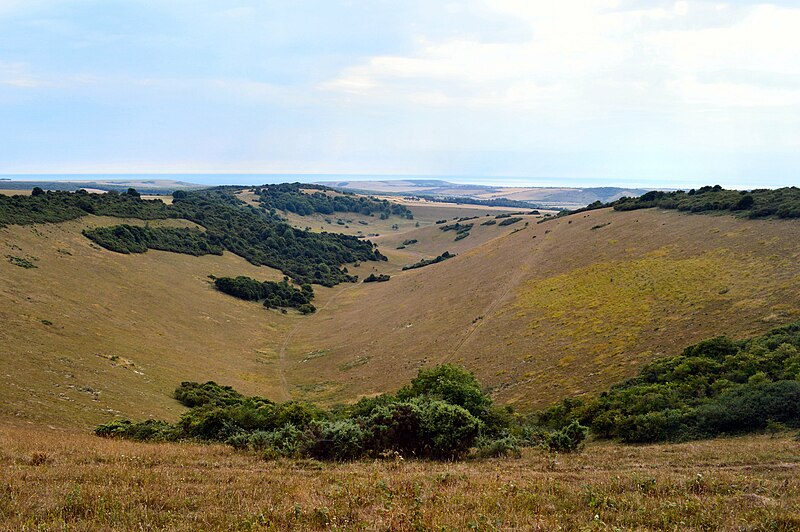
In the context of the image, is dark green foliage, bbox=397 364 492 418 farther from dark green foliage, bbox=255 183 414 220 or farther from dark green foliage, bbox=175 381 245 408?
dark green foliage, bbox=255 183 414 220

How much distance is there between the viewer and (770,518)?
7238 millimetres

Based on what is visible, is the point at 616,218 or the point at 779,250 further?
the point at 616,218

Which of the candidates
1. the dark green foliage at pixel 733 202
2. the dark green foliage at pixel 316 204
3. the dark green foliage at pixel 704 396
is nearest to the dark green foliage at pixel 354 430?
the dark green foliage at pixel 704 396

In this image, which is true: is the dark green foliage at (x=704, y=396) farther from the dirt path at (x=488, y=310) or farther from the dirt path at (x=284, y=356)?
the dirt path at (x=284, y=356)

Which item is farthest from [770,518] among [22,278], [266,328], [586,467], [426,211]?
[426,211]

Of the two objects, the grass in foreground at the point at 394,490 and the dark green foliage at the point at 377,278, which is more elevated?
the grass in foreground at the point at 394,490

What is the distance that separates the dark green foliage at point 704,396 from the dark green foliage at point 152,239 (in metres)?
58.6

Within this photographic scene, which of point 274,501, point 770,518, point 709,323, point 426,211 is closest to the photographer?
point 770,518

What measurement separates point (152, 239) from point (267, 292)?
756 inches

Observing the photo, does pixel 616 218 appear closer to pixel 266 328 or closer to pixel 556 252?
pixel 556 252

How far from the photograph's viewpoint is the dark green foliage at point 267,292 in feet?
208

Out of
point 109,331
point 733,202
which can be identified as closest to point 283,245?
point 109,331

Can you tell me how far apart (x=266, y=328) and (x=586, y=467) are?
4749 cm

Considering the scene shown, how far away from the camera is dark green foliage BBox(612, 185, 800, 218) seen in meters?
39.0
